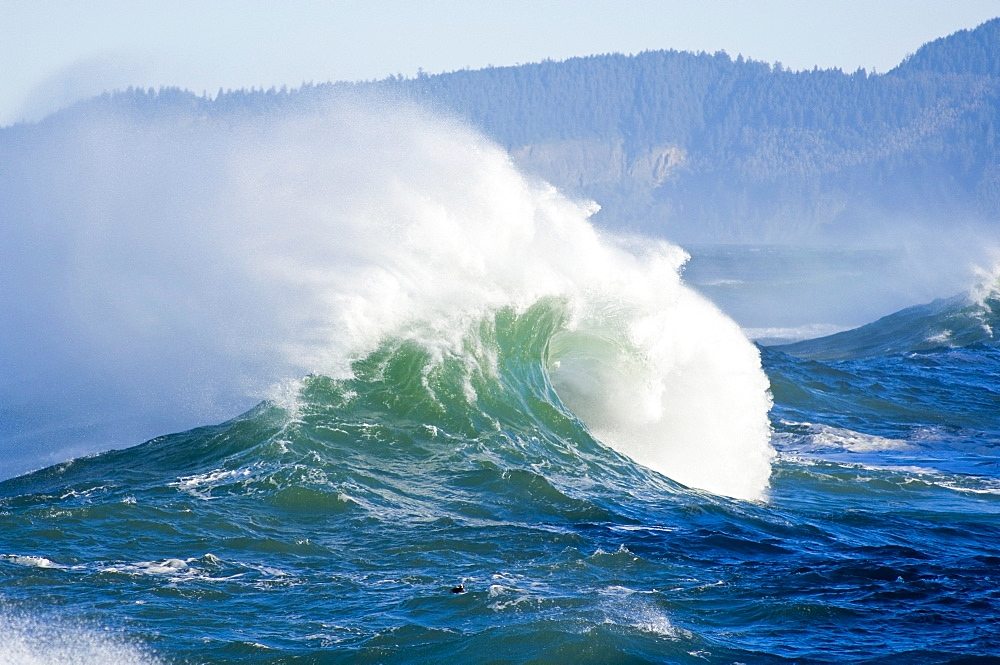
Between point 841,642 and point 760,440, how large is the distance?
8.93 meters

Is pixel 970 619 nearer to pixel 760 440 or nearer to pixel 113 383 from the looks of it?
pixel 760 440

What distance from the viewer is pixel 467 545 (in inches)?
424

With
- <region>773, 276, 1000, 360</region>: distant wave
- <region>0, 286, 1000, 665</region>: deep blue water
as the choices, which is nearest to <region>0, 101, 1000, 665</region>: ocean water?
<region>0, 286, 1000, 665</region>: deep blue water

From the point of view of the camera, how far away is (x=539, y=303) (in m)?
18.1

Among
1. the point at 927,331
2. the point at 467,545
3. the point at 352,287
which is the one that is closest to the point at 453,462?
the point at 467,545

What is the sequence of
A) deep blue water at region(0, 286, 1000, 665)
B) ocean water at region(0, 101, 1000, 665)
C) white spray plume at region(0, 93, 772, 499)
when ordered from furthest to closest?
white spray plume at region(0, 93, 772, 499) < ocean water at region(0, 101, 1000, 665) < deep blue water at region(0, 286, 1000, 665)

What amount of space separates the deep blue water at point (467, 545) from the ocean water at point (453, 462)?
1.6 inches

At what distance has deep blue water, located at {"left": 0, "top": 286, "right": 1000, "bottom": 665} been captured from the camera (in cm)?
866

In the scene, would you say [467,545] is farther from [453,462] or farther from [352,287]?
[352,287]

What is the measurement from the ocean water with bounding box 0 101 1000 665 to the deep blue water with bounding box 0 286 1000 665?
40 mm

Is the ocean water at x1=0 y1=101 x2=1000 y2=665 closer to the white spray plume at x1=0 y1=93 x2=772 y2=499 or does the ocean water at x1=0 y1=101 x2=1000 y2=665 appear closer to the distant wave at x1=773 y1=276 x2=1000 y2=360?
the white spray plume at x1=0 y1=93 x2=772 y2=499

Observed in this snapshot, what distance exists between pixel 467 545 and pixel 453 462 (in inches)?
115

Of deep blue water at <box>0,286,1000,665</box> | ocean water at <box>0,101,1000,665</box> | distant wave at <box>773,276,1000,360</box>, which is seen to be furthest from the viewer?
distant wave at <box>773,276,1000,360</box>

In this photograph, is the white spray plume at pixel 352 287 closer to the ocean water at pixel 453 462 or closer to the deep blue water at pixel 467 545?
the ocean water at pixel 453 462
